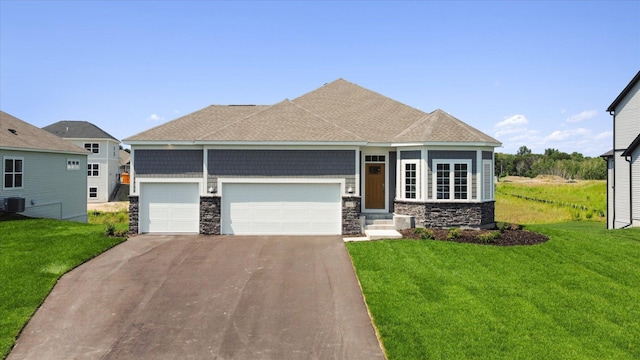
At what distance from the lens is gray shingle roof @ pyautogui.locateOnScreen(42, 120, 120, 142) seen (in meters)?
42.6

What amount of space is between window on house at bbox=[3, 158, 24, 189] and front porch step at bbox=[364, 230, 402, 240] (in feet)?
56.2

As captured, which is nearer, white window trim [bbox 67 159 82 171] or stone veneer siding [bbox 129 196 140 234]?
stone veneer siding [bbox 129 196 140 234]

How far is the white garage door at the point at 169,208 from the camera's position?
1623cm

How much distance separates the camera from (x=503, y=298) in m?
9.07

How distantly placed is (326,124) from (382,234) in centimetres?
526

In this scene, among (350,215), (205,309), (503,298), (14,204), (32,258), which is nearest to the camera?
(205,309)

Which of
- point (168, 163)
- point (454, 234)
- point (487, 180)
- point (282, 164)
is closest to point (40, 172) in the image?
point (168, 163)

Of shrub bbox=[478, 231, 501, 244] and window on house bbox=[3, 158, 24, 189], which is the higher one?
window on house bbox=[3, 158, 24, 189]

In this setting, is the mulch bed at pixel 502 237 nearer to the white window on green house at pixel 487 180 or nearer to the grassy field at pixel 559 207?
the white window on green house at pixel 487 180

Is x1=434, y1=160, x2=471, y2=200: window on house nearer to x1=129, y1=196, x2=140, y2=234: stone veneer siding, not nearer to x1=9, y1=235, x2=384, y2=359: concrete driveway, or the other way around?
x1=9, y1=235, x2=384, y2=359: concrete driveway

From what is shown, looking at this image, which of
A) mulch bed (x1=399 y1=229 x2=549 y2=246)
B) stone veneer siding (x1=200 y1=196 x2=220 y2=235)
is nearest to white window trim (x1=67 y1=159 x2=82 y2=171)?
stone veneer siding (x1=200 y1=196 x2=220 y2=235)

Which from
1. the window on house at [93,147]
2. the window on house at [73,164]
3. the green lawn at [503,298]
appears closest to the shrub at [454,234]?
the green lawn at [503,298]

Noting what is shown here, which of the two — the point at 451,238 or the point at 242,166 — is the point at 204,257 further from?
the point at 451,238

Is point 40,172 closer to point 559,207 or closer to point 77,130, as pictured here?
point 77,130
